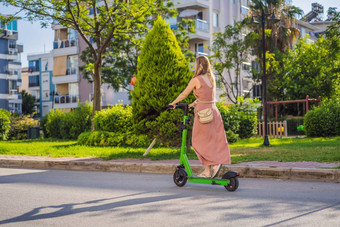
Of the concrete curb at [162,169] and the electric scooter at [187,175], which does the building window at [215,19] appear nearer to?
the concrete curb at [162,169]

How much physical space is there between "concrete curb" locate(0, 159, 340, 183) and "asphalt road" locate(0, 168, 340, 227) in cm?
40

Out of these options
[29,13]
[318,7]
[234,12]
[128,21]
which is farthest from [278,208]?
[318,7]

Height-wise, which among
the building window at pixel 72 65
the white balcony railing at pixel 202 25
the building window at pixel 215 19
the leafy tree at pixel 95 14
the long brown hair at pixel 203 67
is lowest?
the long brown hair at pixel 203 67

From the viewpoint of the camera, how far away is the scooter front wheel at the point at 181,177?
7570 mm

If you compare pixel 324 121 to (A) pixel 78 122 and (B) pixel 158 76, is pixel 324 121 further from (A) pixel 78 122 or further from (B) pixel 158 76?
(A) pixel 78 122

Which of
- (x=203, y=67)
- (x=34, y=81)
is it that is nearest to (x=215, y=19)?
(x=203, y=67)

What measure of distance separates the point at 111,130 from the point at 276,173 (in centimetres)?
1024

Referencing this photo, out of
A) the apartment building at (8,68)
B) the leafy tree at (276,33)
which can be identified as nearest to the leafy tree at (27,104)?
the apartment building at (8,68)

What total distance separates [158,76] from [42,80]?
62497 mm

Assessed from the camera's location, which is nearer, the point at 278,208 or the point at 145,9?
the point at 278,208

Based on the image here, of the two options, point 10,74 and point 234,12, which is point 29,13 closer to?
point 234,12

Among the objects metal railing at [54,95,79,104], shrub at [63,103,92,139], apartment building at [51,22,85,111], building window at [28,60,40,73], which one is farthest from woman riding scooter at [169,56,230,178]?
building window at [28,60,40,73]

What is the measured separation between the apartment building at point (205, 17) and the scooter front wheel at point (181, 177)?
1259 inches

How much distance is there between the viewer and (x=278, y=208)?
569 centimetres
